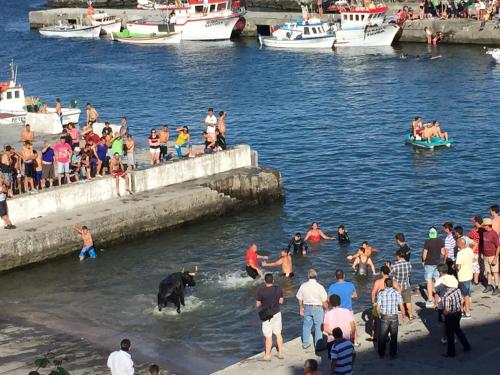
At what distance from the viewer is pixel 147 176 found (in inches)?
1361

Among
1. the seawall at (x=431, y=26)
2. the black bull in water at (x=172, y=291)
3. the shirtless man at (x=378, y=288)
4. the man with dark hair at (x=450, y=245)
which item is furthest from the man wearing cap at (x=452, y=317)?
the seawall at (x=431, y=26)

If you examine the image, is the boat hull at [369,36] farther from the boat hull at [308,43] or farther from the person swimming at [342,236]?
the person swimming at [342,236]

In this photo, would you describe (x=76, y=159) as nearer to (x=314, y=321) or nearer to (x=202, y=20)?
(x=314, y=321)

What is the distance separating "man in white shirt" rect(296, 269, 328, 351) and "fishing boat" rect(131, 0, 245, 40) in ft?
219

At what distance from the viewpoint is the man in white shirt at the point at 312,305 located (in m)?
20.6

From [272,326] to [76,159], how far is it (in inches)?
624

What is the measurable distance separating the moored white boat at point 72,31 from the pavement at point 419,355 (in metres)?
72.8

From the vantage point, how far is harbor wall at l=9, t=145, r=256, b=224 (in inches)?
1251

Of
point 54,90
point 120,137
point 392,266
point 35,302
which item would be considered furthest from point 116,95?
point 392,266

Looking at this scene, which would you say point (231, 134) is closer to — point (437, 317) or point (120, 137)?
point (120, 137)

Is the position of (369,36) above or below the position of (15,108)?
below

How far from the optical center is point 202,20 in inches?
3391

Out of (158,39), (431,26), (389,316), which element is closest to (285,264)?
(389,316)

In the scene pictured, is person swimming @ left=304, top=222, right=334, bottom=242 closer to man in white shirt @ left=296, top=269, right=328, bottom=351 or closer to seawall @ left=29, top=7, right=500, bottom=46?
man in white shirt @ left=296, top=269, right=328, bottom=351
